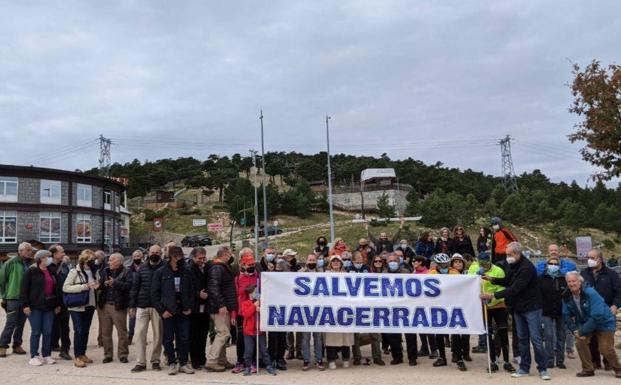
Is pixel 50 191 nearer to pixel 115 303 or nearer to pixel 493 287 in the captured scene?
pixel 115 303

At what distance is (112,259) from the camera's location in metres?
9.25

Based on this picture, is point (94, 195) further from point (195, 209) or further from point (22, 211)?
point (195, 209)

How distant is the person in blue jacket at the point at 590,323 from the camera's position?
758 centimetres

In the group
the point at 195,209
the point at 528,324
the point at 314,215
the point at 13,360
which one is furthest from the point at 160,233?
the point at 528,324

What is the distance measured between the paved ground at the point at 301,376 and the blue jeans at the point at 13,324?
1.04 meters

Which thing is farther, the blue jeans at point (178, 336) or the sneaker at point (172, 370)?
the blue jeans at point (178, 336)

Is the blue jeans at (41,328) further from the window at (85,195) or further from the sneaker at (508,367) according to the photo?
the window at (85,195)

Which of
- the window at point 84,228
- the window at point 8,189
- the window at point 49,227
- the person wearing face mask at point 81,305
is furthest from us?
the window at point 84,228

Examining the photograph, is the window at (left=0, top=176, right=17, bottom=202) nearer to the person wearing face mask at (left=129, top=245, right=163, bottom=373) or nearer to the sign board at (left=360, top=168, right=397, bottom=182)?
the person wearing face mask at (left=129, top=245, right=163, bottom=373)

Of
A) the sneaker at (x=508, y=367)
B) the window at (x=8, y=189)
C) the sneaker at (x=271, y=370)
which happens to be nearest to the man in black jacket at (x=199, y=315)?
the sneaker at (x=271, y=370)

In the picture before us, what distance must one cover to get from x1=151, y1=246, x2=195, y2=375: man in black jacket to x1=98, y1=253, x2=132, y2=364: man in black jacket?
1217mm

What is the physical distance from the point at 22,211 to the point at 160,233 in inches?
981

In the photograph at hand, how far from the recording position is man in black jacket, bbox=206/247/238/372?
27.0 feet

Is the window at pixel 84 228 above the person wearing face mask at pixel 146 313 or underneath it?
above
